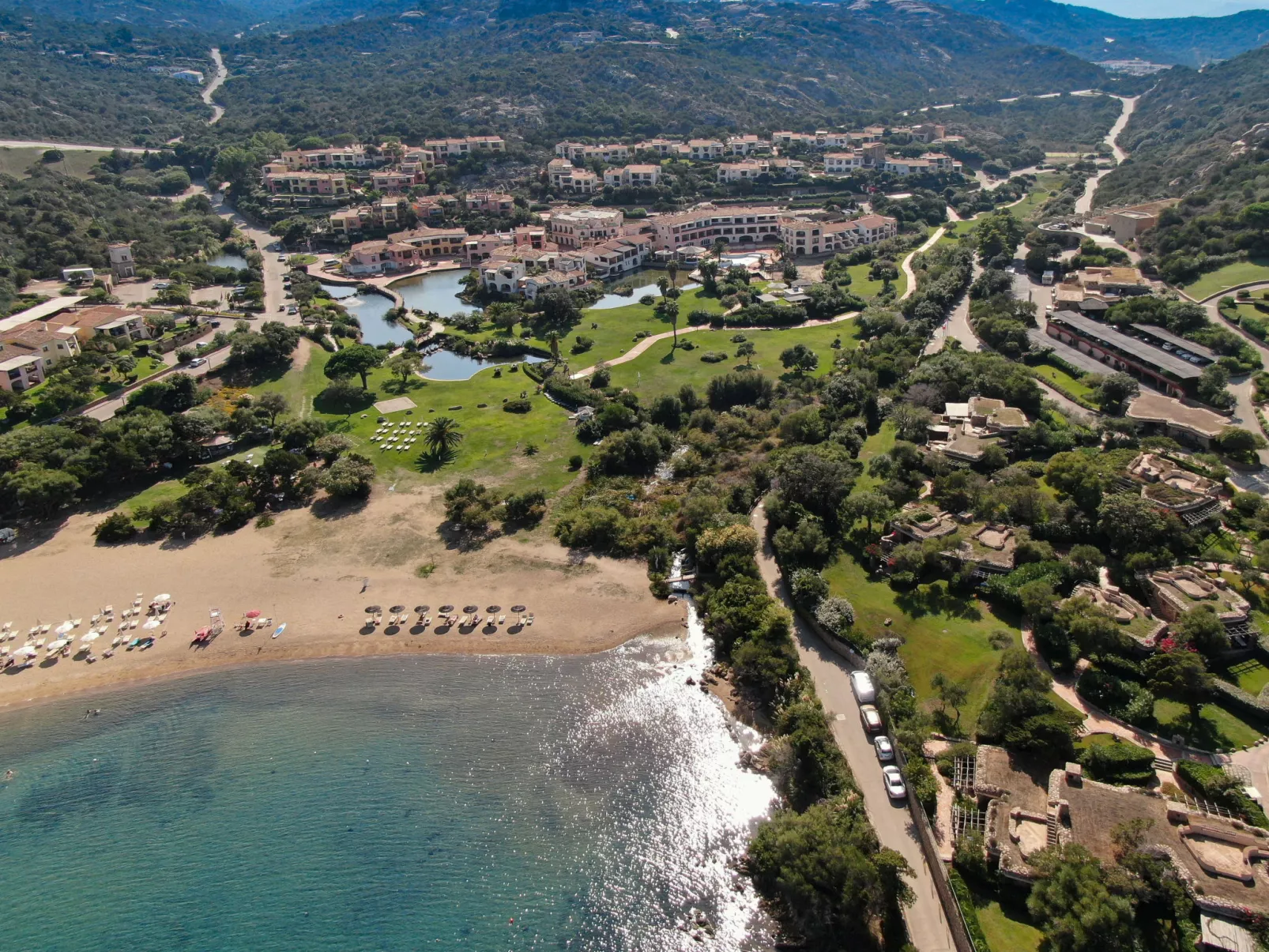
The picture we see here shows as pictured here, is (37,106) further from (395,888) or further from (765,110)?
(395,888)

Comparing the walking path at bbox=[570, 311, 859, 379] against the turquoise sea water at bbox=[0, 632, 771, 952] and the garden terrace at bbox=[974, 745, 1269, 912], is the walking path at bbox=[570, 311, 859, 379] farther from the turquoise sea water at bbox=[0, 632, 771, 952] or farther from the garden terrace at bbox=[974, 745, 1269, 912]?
the garden terrace at bbox=[974, 745, 1269, 912]

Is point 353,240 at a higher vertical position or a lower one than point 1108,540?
lower

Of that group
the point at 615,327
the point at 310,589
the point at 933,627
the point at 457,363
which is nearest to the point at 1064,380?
the point at 933,627

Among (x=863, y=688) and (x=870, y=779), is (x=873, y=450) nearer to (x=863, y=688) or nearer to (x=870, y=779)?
(x=863, y=688)

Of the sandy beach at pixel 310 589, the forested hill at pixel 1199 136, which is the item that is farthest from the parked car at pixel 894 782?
the forested hill at pixel 1199 136

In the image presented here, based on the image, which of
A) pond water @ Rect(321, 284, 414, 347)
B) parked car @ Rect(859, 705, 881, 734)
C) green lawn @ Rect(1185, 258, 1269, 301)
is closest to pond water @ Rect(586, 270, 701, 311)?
pond water @ Rect(321, 284, 414, 347)

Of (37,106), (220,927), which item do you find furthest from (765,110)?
(220,927)
